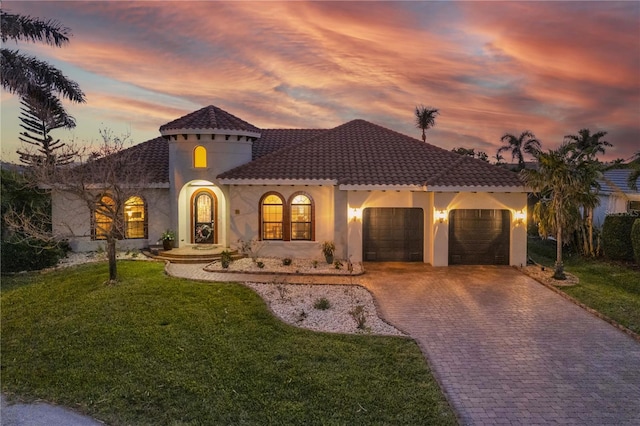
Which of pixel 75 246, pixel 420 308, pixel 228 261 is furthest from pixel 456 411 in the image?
pixel 75 246

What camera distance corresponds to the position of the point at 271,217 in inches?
742

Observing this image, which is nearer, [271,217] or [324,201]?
[324,201]

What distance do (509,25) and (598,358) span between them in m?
11.3

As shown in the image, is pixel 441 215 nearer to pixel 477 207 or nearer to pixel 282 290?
pixel 477 207

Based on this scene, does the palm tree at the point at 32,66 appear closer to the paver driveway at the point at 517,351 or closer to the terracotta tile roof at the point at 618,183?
the paver driveway at the point at 517,351

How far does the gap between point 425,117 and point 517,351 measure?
3923 centimetres

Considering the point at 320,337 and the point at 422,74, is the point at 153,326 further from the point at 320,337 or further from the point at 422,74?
the point at 422,74

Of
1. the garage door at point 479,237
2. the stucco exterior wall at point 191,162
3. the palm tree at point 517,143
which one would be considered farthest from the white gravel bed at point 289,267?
the palm tree at point 517,143

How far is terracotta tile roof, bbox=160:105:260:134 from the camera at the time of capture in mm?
19016

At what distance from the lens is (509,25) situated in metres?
14.7

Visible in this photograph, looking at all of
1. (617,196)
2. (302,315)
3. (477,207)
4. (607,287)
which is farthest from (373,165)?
(617,196)

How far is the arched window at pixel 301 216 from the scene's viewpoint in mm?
18609

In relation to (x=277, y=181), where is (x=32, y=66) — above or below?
above

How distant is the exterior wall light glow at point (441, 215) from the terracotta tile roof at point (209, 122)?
948cm
